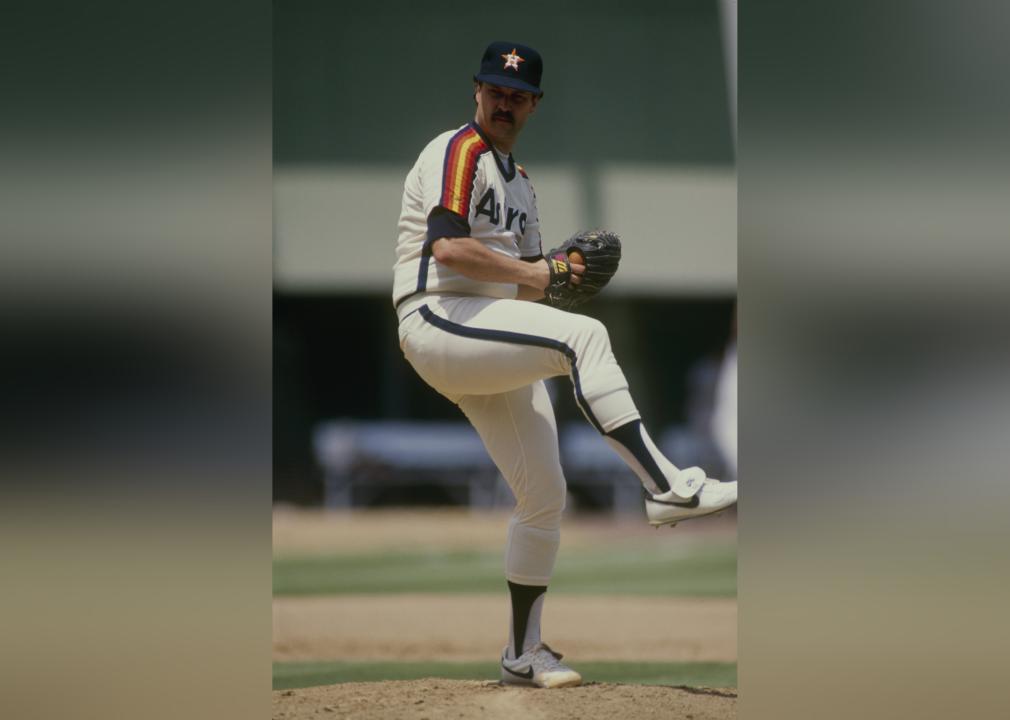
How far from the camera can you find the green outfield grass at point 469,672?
3.88 m

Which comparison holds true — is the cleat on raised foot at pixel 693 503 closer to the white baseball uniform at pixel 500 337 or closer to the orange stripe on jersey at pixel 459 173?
the white baseball uniform at pixel 500 337

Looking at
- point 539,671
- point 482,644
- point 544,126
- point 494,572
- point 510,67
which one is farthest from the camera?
point 544,126

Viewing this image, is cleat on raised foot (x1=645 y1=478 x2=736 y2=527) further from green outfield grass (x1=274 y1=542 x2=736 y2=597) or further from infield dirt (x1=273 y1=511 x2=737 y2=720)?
green outfield grass (x1=274 y1=542 x2=736 y2=597)

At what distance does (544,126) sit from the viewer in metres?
10.0

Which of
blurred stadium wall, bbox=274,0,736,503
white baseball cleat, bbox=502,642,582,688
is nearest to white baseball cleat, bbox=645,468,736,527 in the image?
white baseball cleat, bbox=502,642,582,688

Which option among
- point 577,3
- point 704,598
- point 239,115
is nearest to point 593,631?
point 704,598

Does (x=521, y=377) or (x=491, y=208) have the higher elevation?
(x=491, y=208)

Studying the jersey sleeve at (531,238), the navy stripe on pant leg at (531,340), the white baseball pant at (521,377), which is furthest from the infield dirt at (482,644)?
the jersey sleeve at (531,238)

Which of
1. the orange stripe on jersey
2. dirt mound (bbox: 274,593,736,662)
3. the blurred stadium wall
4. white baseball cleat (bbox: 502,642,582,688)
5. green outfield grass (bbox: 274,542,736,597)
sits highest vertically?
the blurred stadium wall

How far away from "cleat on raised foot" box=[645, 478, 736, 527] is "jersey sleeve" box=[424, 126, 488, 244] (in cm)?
71

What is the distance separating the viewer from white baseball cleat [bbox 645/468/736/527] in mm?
2262

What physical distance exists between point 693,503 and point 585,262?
639mm

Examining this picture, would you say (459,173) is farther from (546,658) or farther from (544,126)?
(544,126)

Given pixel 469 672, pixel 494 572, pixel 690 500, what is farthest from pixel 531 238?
pixel 494 572
